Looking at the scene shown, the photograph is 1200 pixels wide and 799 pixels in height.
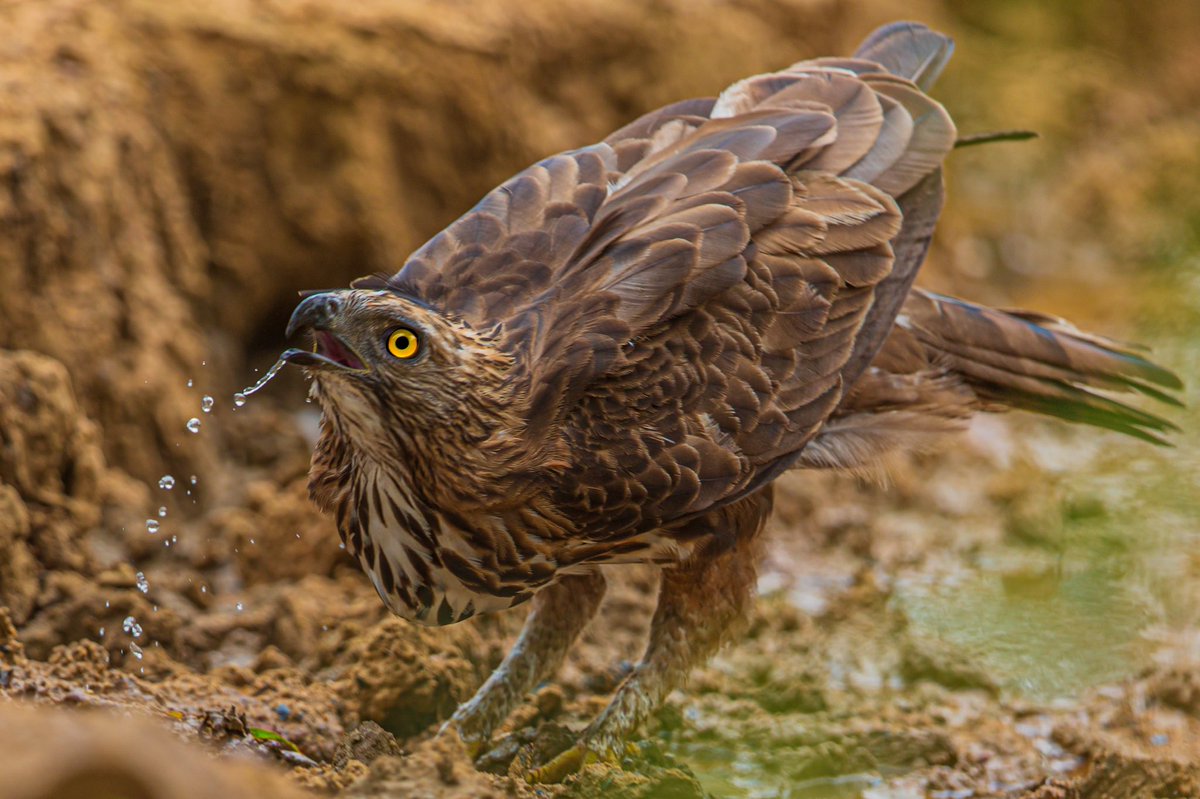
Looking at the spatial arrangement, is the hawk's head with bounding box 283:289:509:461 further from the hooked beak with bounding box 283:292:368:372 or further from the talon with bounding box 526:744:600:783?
the talon with bounding box 526:744:600:783

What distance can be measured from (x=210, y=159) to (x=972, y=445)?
4.37 m

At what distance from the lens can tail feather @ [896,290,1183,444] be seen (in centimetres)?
578

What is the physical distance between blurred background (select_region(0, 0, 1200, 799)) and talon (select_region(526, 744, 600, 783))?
23 centimetres

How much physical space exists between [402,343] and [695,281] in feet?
3.39

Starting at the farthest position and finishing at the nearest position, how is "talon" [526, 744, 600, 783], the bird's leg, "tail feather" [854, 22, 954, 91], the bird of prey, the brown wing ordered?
"tail feather" [854, 22, 954, 91] < the bird's leg < "talon" [526, 744, 600, 783] < the brown wing < the bird of prey

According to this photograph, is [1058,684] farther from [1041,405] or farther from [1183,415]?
[1183,415]

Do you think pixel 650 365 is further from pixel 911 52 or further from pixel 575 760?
pixel 911 52

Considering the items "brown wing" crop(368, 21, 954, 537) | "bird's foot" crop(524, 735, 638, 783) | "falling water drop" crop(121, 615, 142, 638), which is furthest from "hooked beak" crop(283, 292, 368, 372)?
"falling water drop" crop(121, 615, 142, 638)

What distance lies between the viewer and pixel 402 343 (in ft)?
13.9

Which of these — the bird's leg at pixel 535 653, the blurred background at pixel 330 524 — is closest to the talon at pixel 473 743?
the bird's leg at pixel 535 653

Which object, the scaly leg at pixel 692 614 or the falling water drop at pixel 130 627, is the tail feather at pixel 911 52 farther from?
the falling water drop at pixel 130 627

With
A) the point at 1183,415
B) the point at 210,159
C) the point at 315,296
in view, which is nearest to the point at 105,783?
the point at 315,296

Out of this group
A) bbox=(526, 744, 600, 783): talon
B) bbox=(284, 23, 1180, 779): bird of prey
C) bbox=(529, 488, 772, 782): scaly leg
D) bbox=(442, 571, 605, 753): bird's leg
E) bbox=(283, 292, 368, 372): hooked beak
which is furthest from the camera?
bbox=(442, 571, 605, 753): bird's leg

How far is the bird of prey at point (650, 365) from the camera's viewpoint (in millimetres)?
4465
